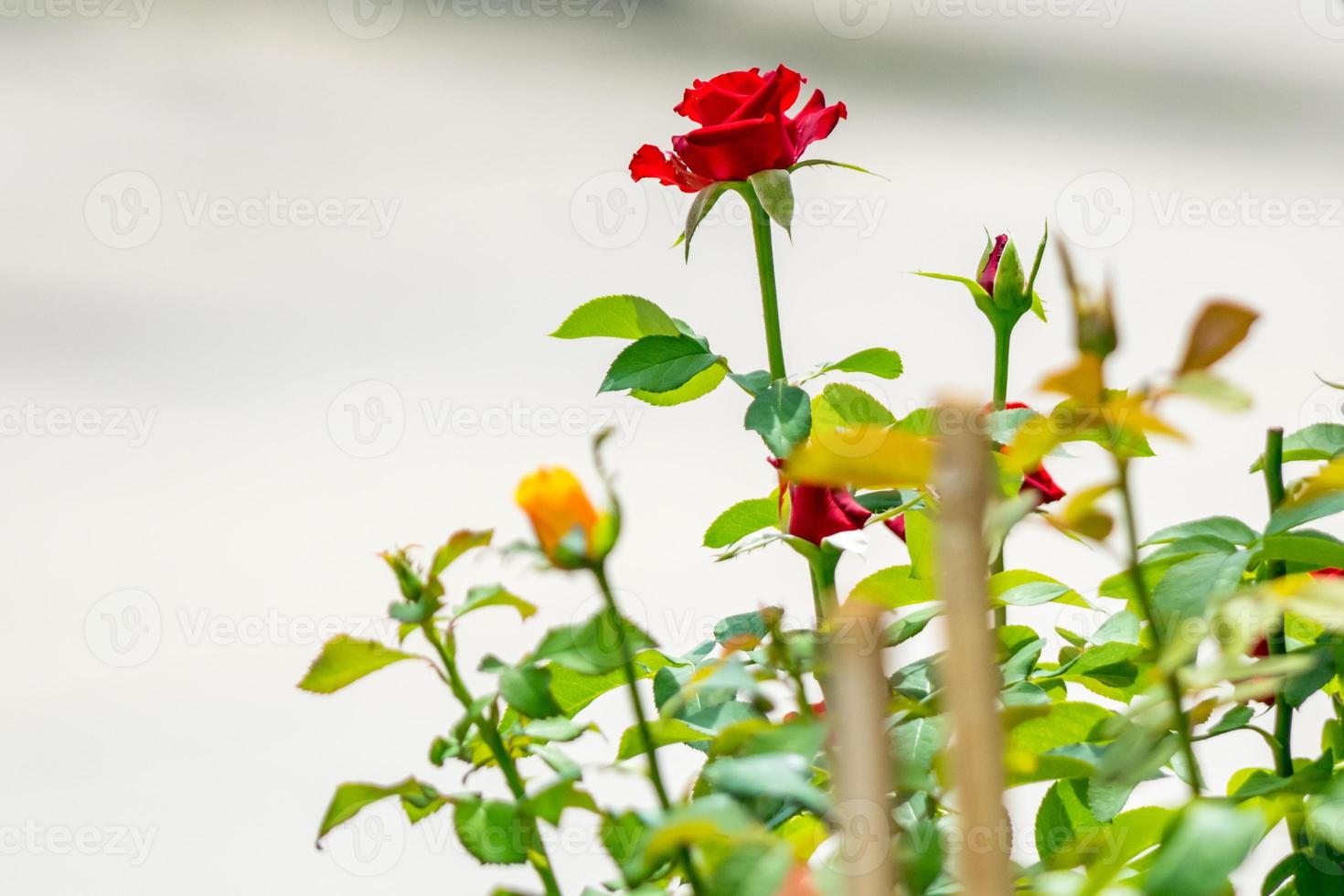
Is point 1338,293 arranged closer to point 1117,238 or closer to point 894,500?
point 1117,238

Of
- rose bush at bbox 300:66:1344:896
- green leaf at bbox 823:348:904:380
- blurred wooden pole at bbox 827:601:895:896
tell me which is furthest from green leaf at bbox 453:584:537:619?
green leaf at bbox 823:348:904:380

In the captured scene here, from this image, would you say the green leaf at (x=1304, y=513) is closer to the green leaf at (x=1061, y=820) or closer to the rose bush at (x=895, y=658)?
the rose bush at (x=895, y=658)

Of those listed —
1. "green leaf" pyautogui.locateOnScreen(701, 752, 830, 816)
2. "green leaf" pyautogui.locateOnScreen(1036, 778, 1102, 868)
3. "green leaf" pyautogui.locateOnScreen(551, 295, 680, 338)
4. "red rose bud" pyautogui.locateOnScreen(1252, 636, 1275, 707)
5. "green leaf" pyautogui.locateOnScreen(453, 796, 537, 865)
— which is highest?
"green leaf" pyautogui.locateOnScreen(551, 295, 680, 338)

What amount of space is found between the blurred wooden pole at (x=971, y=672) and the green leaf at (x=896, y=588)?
0.26 meters

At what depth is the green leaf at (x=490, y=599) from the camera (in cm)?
28

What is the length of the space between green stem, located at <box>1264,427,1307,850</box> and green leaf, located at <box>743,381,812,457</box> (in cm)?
15

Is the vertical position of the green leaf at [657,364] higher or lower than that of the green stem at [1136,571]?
higher

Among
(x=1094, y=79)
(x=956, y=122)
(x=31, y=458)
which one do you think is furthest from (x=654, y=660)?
(x=1094, y=79)

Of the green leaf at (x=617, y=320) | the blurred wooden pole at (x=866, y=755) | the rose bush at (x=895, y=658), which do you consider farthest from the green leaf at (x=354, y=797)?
the green leaf at (x=617, y=320)

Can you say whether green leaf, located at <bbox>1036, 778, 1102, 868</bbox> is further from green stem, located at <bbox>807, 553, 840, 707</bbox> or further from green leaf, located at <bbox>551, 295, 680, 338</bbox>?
green leaf, located at <bbox>551, 295, 680, 338</bbox>

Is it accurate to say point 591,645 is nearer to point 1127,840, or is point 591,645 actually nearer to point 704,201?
point 1127,840

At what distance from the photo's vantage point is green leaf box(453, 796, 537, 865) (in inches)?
10.4

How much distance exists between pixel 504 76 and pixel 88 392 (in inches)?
26.9

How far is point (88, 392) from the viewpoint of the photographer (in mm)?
1291
